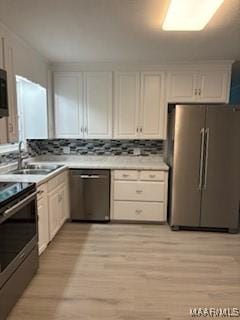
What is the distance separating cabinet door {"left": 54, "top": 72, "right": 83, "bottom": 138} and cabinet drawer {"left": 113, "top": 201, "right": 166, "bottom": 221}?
4.12ft

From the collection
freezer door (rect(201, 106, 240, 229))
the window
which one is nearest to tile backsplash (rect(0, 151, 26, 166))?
the window

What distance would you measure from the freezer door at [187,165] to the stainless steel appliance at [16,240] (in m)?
1.95

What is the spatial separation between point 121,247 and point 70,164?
4.66 ft

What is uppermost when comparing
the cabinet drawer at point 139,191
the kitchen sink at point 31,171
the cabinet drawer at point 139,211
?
the kitchen sink at point 31,171

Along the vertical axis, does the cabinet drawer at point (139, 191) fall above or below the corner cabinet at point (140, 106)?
below

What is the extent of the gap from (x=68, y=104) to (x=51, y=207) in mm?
1662

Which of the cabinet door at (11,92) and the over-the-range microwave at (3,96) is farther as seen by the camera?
the cabinet door at (11,92)

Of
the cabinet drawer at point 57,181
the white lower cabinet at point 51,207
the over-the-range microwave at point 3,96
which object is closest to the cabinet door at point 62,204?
the white lower cabinet at point 51,207

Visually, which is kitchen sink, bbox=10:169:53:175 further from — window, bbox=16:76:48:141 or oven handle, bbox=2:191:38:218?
oven handle, bbox=2:191:38:218

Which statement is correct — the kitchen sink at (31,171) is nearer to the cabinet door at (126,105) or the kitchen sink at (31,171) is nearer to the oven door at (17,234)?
the oven door at (17,234)

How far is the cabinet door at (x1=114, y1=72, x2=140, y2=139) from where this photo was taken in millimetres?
3824

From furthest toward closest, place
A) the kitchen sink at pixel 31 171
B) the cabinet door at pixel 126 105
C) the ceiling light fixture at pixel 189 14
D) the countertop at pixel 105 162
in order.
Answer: the cabinet door at pixel 126 105
the countertop at pixel 105 162
the kitchen sink at pixel 31 171
the ceiling light fixture at pixel 189 14

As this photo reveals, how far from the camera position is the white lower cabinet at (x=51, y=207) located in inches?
108

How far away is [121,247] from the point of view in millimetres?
3127
